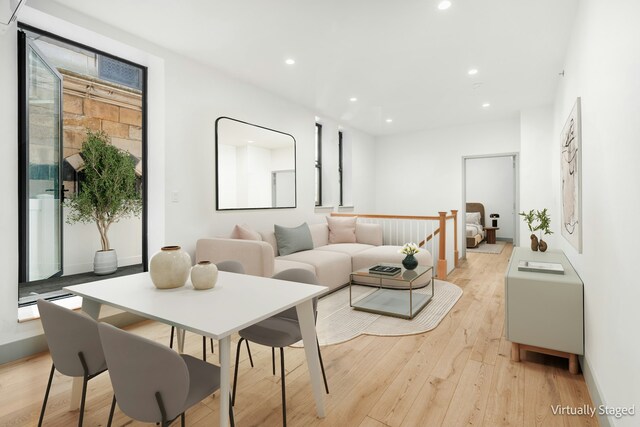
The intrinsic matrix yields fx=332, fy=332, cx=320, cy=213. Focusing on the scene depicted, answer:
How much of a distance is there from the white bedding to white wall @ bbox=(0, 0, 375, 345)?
4915 mm

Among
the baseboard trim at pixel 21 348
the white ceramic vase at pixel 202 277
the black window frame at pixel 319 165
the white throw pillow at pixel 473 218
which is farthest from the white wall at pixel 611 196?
the white throw pillow at pixel 473 218

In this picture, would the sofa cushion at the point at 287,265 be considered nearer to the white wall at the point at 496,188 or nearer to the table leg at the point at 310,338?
the table leg at the point at 310,338

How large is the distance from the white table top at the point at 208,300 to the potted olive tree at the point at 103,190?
290cm

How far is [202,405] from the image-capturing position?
6.12 feet

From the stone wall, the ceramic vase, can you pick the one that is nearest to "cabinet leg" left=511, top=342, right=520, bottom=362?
the ceramic vase

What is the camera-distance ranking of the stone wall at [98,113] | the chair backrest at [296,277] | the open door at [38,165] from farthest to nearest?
the stone wall at [98,113]
the open door at [38,165]
the chair backrest at [296,277]

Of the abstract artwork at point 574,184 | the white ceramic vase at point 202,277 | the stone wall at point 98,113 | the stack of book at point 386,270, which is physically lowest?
the stack of book at point 386,270

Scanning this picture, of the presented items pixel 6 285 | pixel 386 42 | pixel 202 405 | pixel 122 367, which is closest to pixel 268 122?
pixel 386 42

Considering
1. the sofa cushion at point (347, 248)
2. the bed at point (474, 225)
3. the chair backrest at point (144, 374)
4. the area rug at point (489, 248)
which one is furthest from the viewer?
the bed at point (474, 225)

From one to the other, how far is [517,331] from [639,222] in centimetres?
138

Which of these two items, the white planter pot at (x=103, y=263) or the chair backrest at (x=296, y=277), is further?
the white planter pot at (x=103, y=263)

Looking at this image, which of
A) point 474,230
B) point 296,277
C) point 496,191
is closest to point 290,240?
point 296,277

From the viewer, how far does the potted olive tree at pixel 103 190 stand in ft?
13.8

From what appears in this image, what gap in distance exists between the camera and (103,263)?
4.39m
